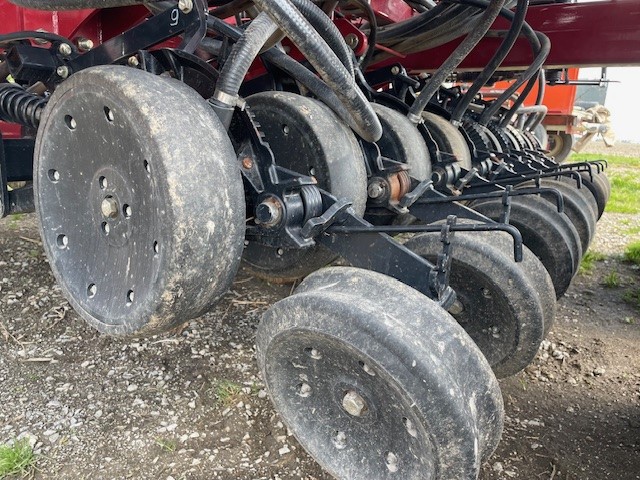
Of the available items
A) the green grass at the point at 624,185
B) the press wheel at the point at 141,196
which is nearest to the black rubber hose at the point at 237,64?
the press wheel at the point at 141,196

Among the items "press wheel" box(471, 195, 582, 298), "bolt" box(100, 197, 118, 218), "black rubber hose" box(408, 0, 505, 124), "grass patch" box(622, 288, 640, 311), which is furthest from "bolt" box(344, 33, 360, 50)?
"grass patch" box(622, 288, 640, 311)

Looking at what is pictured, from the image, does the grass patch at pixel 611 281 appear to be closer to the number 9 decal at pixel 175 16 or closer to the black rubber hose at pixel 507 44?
the black rubber hose at pixel 507 44

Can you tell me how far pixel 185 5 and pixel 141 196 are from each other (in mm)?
475

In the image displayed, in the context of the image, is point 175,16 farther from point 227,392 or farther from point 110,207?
point 227,392

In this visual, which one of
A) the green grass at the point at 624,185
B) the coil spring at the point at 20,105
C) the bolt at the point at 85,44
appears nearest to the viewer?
the coil spring at the point at 20,105

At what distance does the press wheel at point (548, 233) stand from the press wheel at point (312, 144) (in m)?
0.75

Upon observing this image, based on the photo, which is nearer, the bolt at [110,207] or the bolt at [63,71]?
the bolt at [110,207]

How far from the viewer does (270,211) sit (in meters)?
1.42

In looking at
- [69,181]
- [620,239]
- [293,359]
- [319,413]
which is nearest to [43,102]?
[69,181]

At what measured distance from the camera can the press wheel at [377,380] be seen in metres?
1.04

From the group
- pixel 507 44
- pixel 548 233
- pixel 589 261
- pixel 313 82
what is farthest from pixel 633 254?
pixel 313 82

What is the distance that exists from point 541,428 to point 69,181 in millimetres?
A: 1546

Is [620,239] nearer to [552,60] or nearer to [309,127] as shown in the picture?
[552,60]

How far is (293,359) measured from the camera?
1.27m
